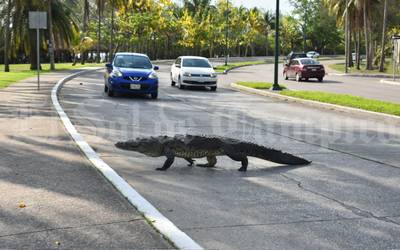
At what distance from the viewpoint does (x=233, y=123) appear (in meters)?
13.6

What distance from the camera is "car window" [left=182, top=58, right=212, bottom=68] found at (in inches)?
1041

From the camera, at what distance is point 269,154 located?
26.5 ft

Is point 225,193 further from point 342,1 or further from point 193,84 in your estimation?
point 342,1

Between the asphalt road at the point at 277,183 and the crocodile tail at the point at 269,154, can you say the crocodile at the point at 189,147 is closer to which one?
the crocodile tail at the point at 269,154

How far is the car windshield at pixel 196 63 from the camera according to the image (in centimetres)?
2645

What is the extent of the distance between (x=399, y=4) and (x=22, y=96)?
2065 inches

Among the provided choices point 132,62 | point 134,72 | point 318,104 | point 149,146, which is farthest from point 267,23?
point 149,146

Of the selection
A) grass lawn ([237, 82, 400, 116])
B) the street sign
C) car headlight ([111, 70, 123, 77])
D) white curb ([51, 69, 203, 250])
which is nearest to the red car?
grass lawn ([237, 82, 400, 116])

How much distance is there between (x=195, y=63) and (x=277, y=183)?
20.1 metres

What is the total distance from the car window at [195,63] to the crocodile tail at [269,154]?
18.4 meters

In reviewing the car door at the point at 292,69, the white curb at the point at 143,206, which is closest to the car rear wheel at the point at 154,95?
the white curb at the point at 143,206

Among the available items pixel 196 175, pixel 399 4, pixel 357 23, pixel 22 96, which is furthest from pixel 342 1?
pixel 196 175

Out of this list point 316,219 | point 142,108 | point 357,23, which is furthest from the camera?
point 357,23

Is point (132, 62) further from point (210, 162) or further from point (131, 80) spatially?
point (210, 162)
